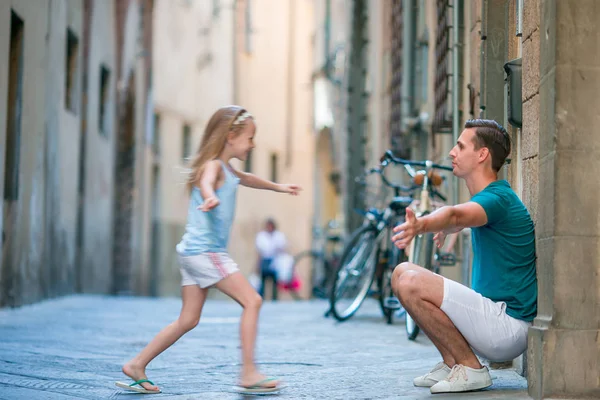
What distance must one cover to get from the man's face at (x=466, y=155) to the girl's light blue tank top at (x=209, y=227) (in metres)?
1.05

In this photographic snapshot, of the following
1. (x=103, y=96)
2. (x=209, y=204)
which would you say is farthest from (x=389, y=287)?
(x=103, y=96)

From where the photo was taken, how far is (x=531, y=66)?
508 centimetres

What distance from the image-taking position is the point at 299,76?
34375mm

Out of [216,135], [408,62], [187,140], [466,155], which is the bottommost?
[466,155]

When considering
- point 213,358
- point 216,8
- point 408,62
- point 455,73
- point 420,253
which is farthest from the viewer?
point 216,8

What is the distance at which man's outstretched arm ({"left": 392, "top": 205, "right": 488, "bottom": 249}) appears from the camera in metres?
4.03

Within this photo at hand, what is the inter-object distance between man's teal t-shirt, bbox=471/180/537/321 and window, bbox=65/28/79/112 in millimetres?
10928

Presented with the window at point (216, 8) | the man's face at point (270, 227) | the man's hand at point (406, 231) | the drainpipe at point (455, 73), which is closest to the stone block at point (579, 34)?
the man's hand at point (406, 231)

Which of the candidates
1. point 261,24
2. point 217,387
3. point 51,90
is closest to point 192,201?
point 217,387

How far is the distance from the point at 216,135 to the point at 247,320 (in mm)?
881

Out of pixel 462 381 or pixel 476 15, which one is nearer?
pixel 462 381

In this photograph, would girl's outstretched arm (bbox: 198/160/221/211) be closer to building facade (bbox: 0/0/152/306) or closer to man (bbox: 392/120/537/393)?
man (bbox: 392/120/537/393)

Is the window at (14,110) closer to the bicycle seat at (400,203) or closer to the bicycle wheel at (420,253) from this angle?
the bicycle seat at (400,203)

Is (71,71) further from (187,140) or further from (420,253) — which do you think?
(187,140)
